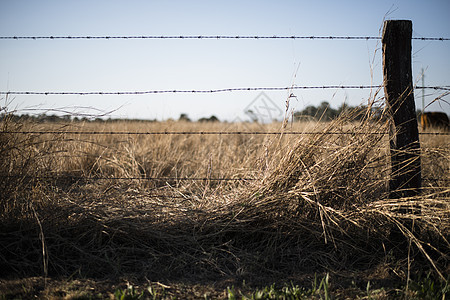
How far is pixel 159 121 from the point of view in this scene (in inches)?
275

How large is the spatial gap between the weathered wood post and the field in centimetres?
10

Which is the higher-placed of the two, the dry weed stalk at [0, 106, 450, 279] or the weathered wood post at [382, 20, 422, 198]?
the weathered wood post at [382, 20, 422, 198]

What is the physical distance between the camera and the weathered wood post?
245cm

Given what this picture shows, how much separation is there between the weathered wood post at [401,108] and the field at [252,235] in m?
0.10

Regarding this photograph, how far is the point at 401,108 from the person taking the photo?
247cm

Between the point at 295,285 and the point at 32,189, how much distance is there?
2047 millimetres

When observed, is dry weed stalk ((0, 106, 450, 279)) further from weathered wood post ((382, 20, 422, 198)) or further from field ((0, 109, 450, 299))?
weathered wood post ((382, 20, 422, 198))

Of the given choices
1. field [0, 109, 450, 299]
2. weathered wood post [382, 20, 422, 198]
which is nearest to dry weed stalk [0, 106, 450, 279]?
field [0, 109, 450, 299]

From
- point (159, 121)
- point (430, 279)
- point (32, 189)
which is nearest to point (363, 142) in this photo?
point (430, 279)

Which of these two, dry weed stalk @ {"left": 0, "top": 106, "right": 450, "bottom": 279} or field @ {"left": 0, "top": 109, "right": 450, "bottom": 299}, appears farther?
dry weed stalk @ {"left": 0, "top": 106, "right": 450, "bottom": 279}

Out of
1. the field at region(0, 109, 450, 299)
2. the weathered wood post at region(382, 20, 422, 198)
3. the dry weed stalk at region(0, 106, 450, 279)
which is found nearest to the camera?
the field at region(0, 109, 450, 299)

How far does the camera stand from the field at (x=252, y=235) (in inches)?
77.3

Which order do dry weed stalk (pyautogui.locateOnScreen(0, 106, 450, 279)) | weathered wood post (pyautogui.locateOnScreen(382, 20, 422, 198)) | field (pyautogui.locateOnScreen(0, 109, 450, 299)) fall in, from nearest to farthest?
field (pyautogui.locateOnScreen(0, 109, 450, 299)) → dry weed stalk (pyautogui.locateOnScreen(0, 106, 450, 279)) → weathered wood post (pyautogui.locateOnScreen(382, 20, 422, 198))

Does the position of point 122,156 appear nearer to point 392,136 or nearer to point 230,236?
point 230,236
